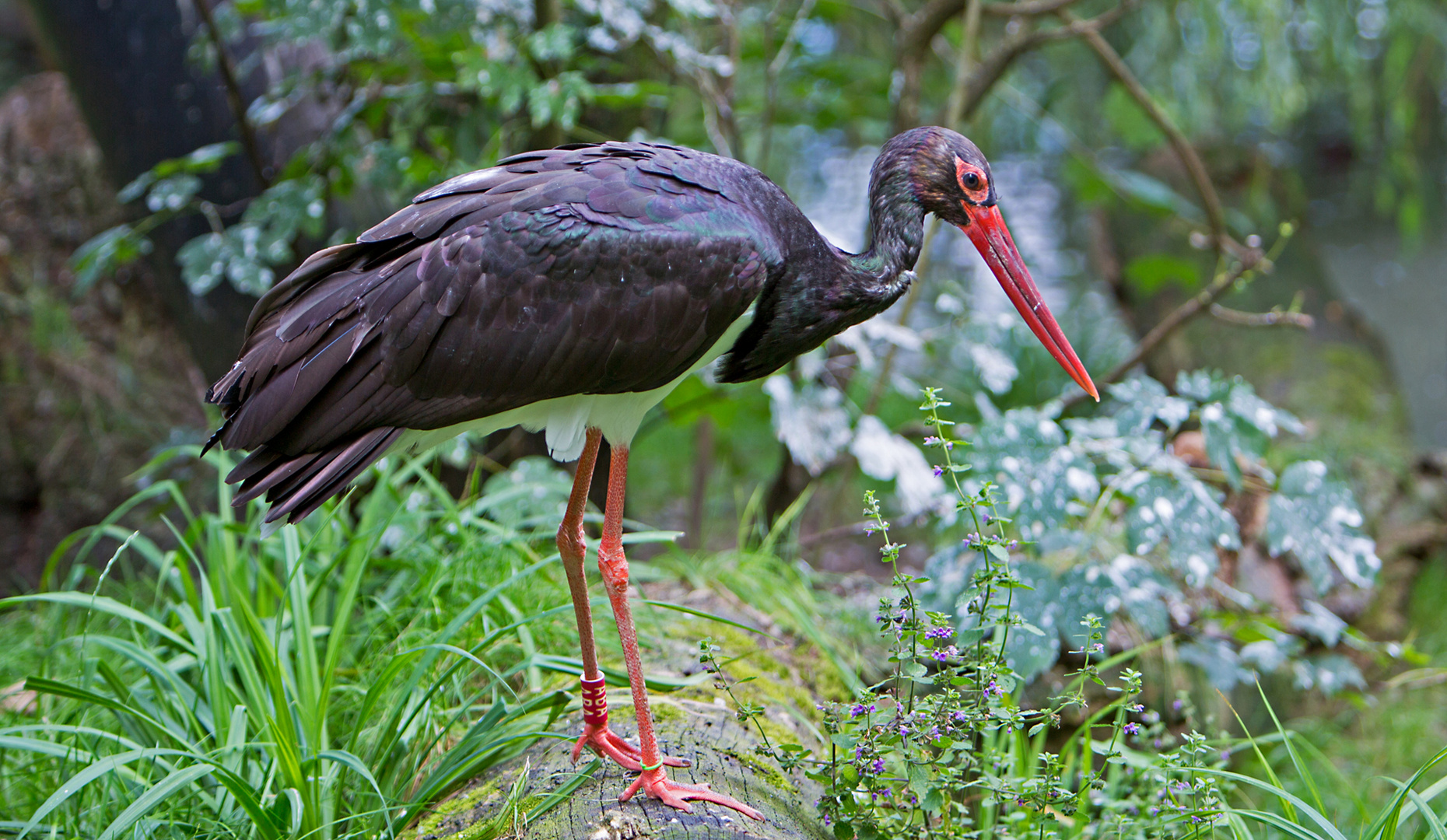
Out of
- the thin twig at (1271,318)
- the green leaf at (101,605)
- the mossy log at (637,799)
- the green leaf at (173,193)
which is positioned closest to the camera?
the mossy log at (637,799)

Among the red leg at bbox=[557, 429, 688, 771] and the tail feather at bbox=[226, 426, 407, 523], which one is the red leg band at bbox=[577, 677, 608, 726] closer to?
the red leg at bbox=[557, 429, 688, 771]

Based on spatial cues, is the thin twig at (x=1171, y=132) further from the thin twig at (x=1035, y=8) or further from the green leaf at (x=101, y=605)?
the green leaf at (x=101, y=605)

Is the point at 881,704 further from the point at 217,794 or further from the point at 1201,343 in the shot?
the point at 1201,343

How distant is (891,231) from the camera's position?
228cm

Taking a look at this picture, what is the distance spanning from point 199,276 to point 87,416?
2.56 m

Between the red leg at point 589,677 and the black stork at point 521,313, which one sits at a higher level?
the black stork at point 521,313

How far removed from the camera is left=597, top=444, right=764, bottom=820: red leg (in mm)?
1950

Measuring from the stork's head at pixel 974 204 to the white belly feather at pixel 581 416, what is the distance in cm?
52

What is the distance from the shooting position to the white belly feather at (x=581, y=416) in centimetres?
216

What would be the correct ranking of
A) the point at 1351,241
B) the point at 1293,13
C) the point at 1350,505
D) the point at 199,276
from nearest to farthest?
1. the point at 1350,505
2. the point at 199,276
3. the point at 1293,13
4. the point at 1351,241

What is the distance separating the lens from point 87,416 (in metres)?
4.90

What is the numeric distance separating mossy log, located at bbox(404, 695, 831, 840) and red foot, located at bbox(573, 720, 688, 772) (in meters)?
0.02

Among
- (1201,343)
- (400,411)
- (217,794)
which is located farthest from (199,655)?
(1201,343)

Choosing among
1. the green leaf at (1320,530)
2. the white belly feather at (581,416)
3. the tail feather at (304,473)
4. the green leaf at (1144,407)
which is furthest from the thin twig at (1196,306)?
the tail feather at (304,473)
